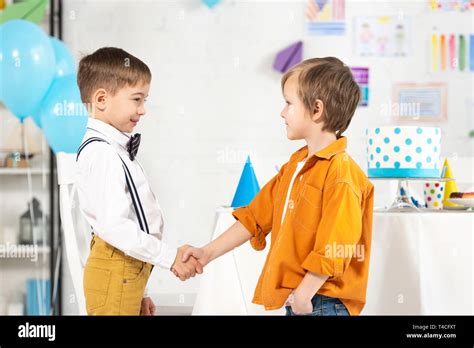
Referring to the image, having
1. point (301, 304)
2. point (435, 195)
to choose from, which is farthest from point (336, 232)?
point (435, 195)

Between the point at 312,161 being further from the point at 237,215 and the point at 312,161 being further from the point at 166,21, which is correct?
the point at 166,21

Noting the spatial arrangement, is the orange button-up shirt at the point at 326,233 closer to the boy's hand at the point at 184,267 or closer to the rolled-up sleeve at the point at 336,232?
the rolled-up sleeve at the point at 336,232

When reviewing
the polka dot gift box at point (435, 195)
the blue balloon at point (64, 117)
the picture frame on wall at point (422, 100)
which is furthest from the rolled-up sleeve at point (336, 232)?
the picture frame on wall at point (422, 100)

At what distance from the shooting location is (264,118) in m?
2.44

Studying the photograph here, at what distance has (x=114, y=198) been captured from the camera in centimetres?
127

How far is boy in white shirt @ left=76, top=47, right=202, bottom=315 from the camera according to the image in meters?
1.28

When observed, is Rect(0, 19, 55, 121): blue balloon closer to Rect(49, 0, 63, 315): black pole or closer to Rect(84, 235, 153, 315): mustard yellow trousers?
Rect(49, 0, 63, 315): black pole

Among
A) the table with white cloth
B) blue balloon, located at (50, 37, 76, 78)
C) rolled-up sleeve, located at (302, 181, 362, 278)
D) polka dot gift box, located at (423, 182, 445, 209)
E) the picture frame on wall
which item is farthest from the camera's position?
the picture frame on wall

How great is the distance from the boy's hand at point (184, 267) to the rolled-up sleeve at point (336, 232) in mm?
298

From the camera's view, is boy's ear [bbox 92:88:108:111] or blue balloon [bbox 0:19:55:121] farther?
blue balloon [bbox 0:19:55:121]

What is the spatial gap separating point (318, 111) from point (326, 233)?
9.1 inches

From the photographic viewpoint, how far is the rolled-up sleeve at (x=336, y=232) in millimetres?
1147

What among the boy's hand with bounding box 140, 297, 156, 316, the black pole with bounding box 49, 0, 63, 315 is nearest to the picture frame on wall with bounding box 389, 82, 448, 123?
the black pole with bounding box 49, 0, 63, 315

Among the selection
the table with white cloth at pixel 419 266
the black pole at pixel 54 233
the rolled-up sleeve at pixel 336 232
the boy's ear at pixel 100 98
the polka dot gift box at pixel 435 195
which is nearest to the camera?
the rolled-up sleeve at pixel 336 232
